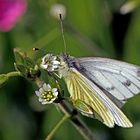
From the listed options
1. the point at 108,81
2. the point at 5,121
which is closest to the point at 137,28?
the point at 5,121

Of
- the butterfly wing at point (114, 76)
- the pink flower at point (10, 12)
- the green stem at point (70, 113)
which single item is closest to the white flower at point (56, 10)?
the pink flower at point (10, 12)

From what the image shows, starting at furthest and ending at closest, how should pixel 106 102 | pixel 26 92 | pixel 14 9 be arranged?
pixel 26 92 → pixel 14 9 → pixel 106 102

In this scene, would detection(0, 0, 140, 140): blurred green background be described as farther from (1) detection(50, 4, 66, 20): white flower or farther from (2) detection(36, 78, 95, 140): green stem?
(2) detection(36, 78, 95, 140): green stem

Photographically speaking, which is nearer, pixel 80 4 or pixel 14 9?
pixel 14 9

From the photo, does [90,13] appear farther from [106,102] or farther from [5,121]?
[106,102]

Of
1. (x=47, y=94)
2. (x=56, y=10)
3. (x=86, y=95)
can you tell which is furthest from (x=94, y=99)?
(x=56, y=10)

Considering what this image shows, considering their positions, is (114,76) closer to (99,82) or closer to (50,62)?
(99,82)
